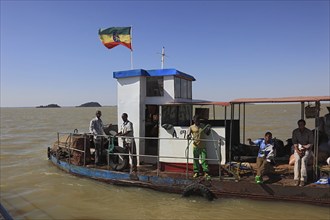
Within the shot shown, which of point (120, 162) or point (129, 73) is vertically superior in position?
point (129, 73)

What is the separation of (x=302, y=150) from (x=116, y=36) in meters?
7.62

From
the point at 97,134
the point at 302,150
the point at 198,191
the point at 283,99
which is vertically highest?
the point at 283,99

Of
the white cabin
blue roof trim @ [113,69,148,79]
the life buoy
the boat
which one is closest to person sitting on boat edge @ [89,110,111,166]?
the boat

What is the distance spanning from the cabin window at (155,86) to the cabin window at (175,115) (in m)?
0.68

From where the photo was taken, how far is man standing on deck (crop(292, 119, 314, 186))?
7879mm

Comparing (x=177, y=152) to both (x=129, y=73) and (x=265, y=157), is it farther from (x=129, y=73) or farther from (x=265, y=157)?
(x=129, y=73)

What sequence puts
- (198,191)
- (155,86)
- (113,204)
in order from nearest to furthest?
1. (198,191)
2. (113,204)
3. (155,86)

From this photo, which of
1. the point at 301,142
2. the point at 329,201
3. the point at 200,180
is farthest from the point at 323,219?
the point at 200,180

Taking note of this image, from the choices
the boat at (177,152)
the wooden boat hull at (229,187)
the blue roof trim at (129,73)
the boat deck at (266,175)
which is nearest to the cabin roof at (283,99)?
the boat at (177,152)

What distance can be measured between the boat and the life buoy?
27 millimetres

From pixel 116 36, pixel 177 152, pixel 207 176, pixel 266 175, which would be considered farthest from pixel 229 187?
pixel 116 36

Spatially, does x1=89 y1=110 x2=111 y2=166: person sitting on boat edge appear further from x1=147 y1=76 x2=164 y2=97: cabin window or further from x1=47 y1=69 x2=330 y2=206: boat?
x1=147 y1=76 x2=164 y2=97: cabin window

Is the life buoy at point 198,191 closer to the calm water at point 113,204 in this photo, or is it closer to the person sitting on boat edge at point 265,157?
the calm water at point 113,204

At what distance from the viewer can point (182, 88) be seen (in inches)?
435
